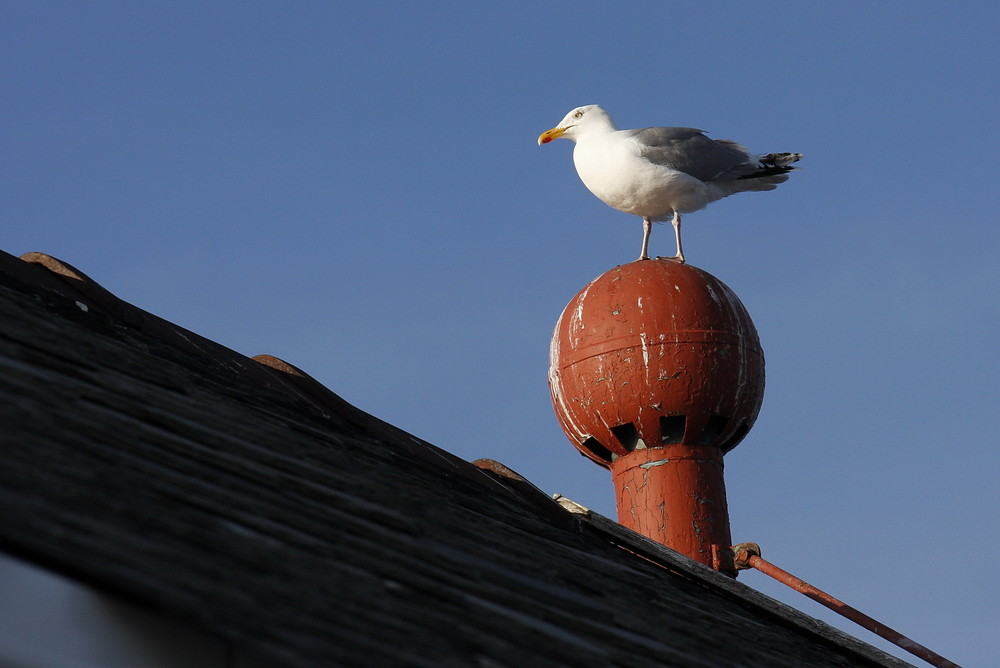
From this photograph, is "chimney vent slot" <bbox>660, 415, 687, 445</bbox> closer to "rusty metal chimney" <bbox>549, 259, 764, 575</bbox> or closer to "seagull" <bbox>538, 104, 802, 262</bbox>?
"rusty metal chimney" <bbox>549, 259, 764, 575</bbox>

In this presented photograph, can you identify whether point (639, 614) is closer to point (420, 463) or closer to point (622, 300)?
point (420, 463)

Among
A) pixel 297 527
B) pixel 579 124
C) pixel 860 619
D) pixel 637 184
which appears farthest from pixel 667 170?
pixel 297 527

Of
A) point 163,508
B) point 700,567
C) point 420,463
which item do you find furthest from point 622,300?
point 163,508

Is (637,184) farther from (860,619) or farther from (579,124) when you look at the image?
(860,619)

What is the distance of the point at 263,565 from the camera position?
8.00 feet

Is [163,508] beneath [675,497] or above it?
beneath

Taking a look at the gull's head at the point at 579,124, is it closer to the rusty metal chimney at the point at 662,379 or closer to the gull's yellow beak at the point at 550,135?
the gull's yellow beak at the point at 550,135

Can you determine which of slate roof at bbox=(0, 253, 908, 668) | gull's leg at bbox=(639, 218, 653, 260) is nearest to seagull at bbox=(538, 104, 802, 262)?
gull's leg at bbox=(639, 218, 653, 260)

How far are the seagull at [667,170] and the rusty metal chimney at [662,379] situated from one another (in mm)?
776

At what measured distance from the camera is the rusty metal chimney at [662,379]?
8688 mm

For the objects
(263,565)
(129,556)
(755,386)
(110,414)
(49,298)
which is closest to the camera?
(129,556)

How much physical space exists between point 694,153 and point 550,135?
1.88m

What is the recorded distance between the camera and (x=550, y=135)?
11.9m

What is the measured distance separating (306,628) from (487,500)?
266cm
